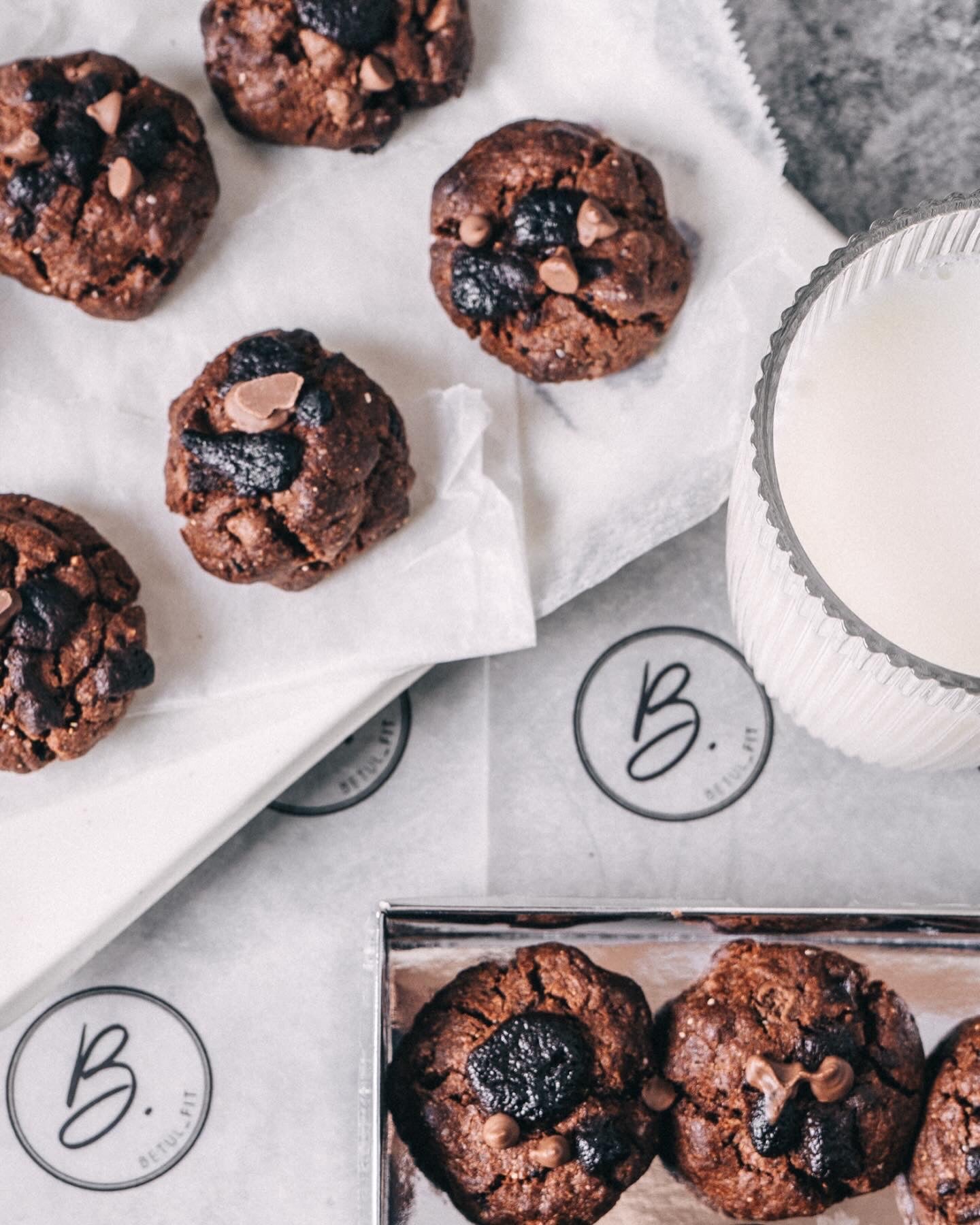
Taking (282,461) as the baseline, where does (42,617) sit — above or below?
below

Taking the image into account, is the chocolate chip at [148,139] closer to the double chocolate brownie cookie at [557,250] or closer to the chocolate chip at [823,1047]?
the double chocolate brownie cookie at [557,250]

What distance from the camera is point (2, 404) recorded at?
1.49m

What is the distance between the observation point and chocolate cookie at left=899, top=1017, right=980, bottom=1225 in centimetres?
129

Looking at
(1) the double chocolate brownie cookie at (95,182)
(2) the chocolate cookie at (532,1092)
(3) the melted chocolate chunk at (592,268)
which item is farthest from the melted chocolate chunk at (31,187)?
(2) the chocolate cookie at (532,1092)

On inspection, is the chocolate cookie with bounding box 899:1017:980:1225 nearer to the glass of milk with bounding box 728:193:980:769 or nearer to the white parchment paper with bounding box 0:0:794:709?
the glass of milk with bounding box 728:193:980:769

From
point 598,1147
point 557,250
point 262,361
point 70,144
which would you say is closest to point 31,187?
point 70,144

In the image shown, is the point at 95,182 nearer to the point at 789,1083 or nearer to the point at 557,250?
the point at 557,250

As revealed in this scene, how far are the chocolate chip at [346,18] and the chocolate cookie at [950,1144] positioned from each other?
122 centimetres

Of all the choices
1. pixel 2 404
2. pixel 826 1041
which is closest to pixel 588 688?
A: pixel 826 1041

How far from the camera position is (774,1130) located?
1.27 m

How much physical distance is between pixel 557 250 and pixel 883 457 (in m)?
0.42

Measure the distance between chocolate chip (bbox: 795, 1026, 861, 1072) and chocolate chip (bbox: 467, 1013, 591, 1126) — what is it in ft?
0.67

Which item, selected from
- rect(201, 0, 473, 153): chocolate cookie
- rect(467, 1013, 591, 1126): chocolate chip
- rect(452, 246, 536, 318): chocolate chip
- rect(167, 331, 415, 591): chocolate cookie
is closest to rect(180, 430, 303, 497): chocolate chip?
rect(167, 331, 415, 591): chocolate cookie

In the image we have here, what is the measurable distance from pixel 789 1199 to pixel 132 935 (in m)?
0.78
